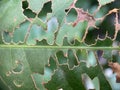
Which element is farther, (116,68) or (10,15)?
(10,15)

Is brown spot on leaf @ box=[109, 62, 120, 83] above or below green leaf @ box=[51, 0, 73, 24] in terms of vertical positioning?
below

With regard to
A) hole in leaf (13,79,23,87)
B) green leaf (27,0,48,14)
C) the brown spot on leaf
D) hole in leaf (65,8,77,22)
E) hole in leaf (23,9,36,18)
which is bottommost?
hole in leaf (13,79,23,87)

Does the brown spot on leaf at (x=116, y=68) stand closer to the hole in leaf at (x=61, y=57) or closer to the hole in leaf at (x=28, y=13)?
the hole in leaf at (x=61, y=57)

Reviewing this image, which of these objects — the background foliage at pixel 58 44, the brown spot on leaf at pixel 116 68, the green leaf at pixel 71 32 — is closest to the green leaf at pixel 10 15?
the background foliage at pixel 58 44

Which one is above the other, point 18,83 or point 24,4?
point 24,4

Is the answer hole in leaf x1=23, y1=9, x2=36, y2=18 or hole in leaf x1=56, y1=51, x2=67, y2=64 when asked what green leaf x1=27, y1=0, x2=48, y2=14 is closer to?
hole in leaf x1=23, y1=9, x2=36, y2=18

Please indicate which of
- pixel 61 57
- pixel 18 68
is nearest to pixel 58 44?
pixel 61 57

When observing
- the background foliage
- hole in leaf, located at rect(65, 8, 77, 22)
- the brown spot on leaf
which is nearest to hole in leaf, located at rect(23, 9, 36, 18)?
the background foliage

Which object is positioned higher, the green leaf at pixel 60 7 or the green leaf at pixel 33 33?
the green leaf at pixel 60 7

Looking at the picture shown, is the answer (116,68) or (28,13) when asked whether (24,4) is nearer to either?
(28,13)
